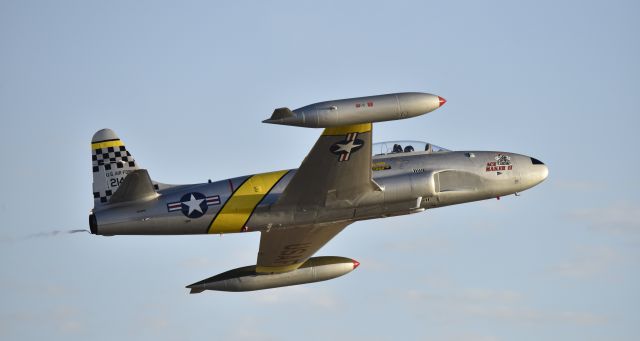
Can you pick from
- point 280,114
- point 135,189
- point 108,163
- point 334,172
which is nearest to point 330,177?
point 334,172

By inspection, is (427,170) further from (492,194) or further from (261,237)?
(261,237)

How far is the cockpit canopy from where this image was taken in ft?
140

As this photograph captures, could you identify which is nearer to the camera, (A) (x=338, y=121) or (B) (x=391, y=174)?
(A) (x=338, y=121)

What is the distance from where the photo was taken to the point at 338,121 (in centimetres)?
3625

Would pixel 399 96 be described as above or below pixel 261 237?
above

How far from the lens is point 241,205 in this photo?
4097 centimetres

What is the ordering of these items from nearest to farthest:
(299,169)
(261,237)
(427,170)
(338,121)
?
(338,121)
(299,169)
(427,170)
(261,237)

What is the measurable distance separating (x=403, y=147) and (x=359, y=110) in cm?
666

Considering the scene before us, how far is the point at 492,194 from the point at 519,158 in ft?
5.56

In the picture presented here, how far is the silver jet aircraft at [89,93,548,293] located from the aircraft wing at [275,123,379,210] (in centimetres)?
3

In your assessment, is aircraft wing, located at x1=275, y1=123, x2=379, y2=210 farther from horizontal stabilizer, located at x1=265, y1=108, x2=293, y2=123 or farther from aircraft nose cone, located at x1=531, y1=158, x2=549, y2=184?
aircraft nose cone, located at x1=531, y1=158, x2=549, y2=184

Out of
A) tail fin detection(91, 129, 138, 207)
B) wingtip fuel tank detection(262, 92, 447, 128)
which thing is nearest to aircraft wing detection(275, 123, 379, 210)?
wingtip fuel tank detection(262, 92, 447, 128)

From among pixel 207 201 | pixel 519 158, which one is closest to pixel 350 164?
pixel 207 201

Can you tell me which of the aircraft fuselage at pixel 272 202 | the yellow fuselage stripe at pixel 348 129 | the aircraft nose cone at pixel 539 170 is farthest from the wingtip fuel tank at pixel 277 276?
the yellow fuselage stripe at pixel 348 129
